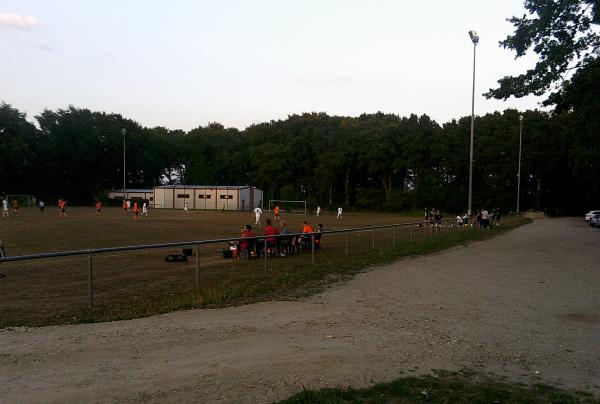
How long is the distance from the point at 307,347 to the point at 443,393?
6.23ft

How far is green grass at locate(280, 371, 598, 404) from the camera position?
4.52 m

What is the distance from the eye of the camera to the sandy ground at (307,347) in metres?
4.89

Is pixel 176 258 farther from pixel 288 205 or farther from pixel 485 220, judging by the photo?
pixel 288 205

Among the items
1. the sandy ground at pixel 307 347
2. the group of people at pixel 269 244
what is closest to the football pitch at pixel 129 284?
the group of people at pixel 269 244

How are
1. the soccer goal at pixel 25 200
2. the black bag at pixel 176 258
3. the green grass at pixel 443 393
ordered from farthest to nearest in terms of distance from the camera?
the soccer goal at pixel 25 200, the black bag at pixel 176 258, the green grass at pixel 443 393

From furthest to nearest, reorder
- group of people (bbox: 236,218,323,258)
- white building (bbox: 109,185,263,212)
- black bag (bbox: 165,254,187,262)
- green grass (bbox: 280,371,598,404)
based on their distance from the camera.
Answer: white building (bbox: 109,185,263,212) → group of people (bbox: 236,218,323,258) → black bag (bbox: 165,254,187,262) → green grass (bbox: 280,371,598,404)

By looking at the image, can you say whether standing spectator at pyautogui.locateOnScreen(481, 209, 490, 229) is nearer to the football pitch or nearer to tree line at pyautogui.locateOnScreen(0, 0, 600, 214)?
the football pitch

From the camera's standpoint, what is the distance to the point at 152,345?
6.25 m

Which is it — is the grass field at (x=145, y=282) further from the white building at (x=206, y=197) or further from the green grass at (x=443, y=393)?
the white building at (x=206, y=197)

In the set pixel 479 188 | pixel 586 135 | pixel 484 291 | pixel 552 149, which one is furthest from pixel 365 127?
pixel 484 291

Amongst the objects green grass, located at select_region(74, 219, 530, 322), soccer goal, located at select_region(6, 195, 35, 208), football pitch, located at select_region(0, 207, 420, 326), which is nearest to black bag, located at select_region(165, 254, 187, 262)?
football pitch, located at select_region(0, 207, 420, 326)

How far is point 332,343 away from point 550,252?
52.4 ft

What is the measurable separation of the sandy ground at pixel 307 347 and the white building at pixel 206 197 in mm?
70567

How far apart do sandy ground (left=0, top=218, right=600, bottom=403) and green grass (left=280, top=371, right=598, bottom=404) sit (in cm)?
23
